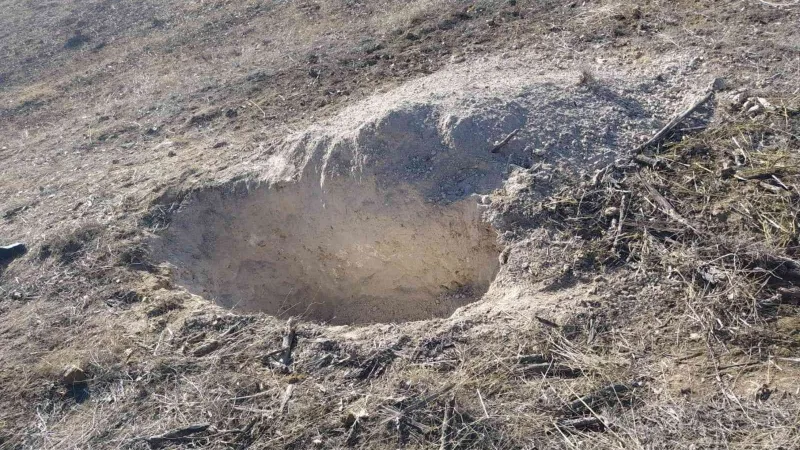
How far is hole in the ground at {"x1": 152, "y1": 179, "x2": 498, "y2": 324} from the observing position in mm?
5367

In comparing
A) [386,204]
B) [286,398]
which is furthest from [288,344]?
[386,204]

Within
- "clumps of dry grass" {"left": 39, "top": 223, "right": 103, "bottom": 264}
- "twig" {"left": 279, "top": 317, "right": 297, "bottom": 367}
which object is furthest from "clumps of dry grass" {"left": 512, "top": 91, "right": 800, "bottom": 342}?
"clumps of dry grass" {"left": 39, "top": 223, "right": 103, "bottom": 264}

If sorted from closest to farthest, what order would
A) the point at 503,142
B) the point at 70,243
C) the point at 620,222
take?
the point at 620,222 < the point at 503,142 < the point at 70,243

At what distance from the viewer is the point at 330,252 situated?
19.2ft

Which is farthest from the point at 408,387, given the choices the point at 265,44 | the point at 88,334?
the point at 265,44

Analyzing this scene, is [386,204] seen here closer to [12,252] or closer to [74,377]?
[74,377]

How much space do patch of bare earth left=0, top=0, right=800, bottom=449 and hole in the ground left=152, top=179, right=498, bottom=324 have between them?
0.8 inches

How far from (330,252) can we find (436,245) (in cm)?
104

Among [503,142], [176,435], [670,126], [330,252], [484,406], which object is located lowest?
[330,252]

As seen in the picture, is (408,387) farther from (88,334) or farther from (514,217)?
(88,334)

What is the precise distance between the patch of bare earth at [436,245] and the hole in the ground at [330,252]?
0.02 m

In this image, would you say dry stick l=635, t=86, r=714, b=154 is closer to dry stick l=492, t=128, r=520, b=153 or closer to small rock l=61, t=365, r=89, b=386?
dry stick l=492, t=128, r=520, b=153

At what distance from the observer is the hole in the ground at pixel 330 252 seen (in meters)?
5.37

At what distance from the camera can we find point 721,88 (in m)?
5.30
